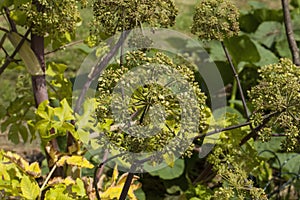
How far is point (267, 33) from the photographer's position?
4.71 meters

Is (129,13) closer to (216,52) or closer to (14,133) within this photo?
(14,133)

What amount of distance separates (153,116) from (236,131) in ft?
2.92

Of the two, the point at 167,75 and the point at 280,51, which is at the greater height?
the point at 167,75

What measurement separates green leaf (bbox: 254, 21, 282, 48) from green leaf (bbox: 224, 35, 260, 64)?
856 millimetres

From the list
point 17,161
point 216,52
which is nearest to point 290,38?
point 17,161

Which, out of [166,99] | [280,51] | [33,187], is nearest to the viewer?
[166,99]

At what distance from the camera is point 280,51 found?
4.47 m

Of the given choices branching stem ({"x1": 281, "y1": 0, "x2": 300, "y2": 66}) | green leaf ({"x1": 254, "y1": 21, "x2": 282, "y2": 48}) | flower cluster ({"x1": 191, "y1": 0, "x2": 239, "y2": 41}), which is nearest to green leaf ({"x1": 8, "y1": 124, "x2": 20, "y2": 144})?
flower cluster ({"x1": 191, "y1": 0, "x2": 239, "y2": 41})

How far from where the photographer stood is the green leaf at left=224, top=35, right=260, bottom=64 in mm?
3822

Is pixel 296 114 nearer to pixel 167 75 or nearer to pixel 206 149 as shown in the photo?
pixel 167 75

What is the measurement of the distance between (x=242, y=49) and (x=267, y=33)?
94 cm

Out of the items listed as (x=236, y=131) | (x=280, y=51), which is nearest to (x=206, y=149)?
(x=236, y=131)

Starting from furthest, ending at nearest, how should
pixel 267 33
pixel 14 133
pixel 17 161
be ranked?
1. pixel 267 33
2. pixel 14 133
3. pixel 17 161

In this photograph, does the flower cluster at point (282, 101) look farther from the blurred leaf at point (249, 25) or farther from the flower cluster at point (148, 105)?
the blurred leaf at point (249, 25)
